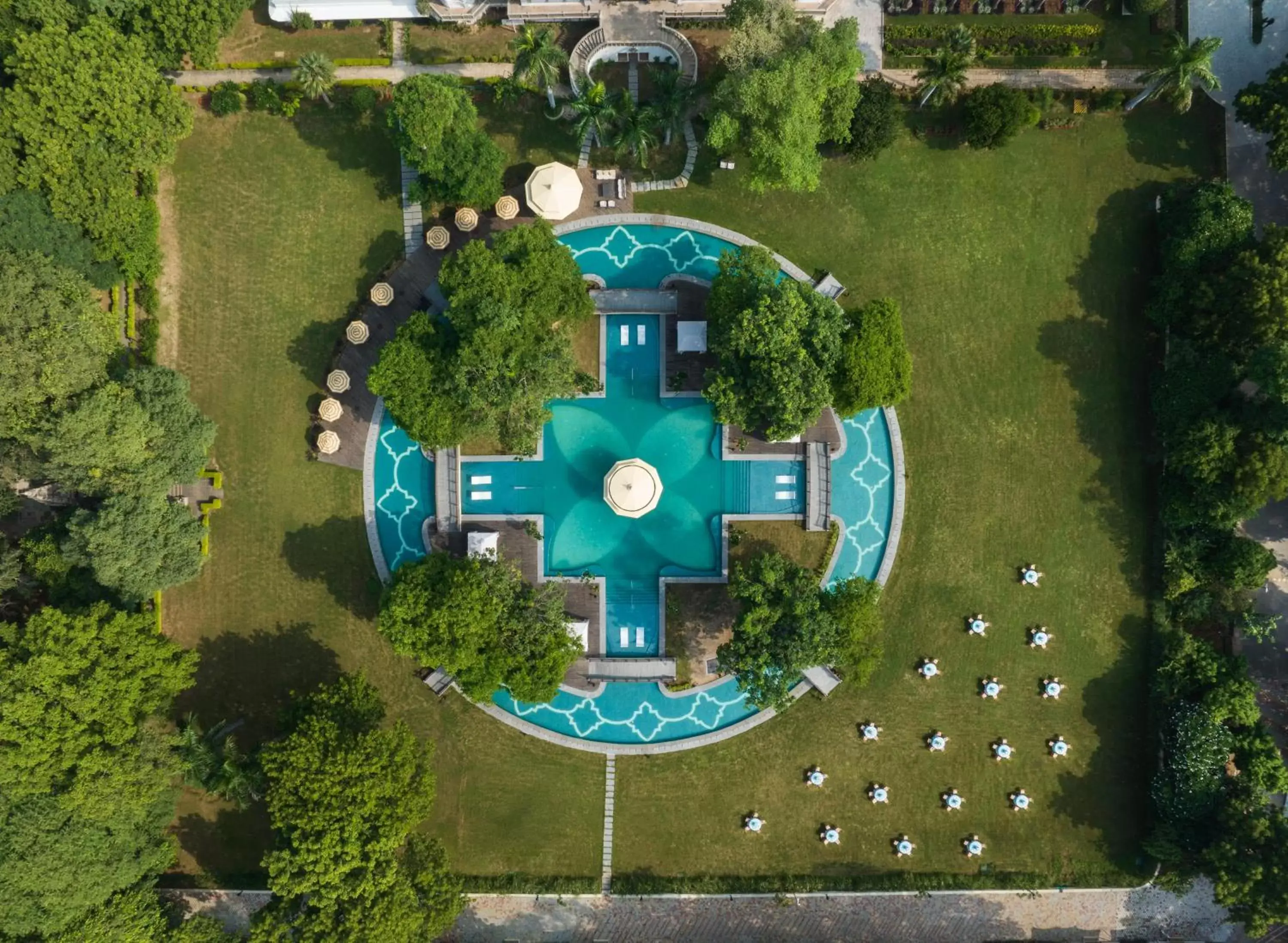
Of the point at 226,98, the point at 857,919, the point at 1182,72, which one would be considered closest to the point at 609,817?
the point at 857,919

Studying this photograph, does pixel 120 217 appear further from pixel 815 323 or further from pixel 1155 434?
pixel 1155 434

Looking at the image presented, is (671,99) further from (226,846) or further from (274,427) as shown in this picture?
(226,846)

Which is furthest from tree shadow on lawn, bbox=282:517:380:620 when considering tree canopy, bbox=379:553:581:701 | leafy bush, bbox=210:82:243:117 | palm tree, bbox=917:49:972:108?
palm tree, bbox=917:49:972:108

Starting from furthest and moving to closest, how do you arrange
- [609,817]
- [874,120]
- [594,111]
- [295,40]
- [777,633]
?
[295,40] < [609,817] < [874,120] < [594,111] < [777,633]

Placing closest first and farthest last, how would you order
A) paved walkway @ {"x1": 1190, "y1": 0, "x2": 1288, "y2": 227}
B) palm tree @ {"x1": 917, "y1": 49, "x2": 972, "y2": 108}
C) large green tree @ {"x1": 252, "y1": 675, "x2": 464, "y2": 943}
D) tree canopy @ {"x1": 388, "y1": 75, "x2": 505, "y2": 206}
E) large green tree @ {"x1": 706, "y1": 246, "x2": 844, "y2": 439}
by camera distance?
large green tree @ {"x1": 252, "y1": 675, "x2": 464, "y2": 943}
large green tree @ {"x1": 706, "y1": 246, "x2": 844, "y2": 439}
tree canopy @ {"x1": 388, "y1": 75, "x2": 505, "y2": 206}
palm tree @ {"x1": 917, "y1": 49, "x2": 972, "y2": 108}
paved walkway @ {"x1": 1190, "y1": 0, "x2": 1288, "y2": 227}

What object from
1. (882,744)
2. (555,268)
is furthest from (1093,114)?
(882,744)

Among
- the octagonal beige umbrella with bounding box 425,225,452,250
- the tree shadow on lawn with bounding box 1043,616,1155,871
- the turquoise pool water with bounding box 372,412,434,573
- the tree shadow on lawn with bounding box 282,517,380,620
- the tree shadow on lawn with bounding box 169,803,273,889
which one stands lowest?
the tree shadow on lawn with bounding box 169,803,273,889

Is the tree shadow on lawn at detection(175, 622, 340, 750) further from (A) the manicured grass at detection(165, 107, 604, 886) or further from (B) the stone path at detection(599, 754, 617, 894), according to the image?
(B) the stone path at detection(599, 754, 617, 894)
